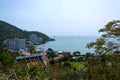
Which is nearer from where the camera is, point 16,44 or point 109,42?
point 109,42

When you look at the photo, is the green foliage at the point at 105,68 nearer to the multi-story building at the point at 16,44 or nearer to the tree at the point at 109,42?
the tree at the point at 109,42

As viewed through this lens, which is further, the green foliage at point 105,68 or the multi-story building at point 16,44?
the multi-story building at point 16,44

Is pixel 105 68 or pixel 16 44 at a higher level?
pixel 105 68

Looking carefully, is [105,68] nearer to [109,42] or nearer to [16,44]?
[109,42]

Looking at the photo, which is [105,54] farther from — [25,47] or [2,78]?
[25,47]

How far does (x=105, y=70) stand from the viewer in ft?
25.0

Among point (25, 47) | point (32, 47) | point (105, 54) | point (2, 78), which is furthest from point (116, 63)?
point (25, 47)

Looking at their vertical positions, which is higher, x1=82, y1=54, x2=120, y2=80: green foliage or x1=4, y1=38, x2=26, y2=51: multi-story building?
x1=82, y1=54, x2=120, y2=80: green foliage

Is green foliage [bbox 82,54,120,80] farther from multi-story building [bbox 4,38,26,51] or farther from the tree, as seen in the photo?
multi-story building [bbox 4,38,26,51]

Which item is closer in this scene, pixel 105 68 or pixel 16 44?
pixel 105 68

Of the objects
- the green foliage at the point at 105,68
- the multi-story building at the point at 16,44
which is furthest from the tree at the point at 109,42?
the multi-story building at the point at 16,44

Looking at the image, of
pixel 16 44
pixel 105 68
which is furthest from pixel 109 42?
pixel 16 44

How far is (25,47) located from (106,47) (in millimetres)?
52449

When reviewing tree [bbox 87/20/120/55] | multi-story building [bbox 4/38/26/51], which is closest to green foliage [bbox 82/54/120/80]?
tree [bbox 87/20/120/55]
